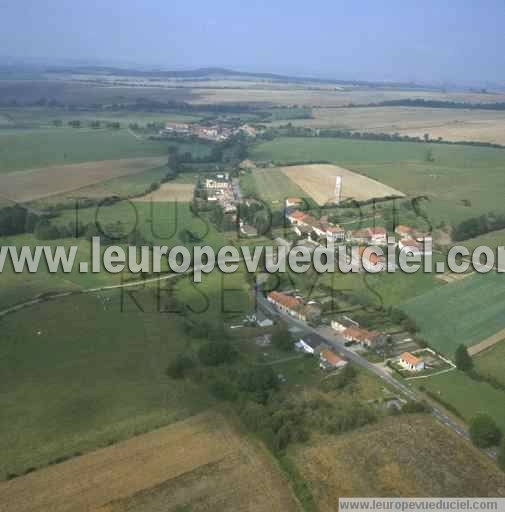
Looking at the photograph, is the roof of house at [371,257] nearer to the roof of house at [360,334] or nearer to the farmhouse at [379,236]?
the farmhouse at [379,236]

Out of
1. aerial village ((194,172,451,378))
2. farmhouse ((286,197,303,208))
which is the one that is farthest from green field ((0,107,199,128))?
aerial village ((194,172,451,378))

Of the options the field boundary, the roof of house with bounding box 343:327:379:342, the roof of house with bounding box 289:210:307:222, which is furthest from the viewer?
the roof of house with bounding box 289:210:307:222

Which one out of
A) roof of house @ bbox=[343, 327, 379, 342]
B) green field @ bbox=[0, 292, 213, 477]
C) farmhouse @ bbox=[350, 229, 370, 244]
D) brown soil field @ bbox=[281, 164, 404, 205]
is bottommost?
green field @ bbox=[0, 292, 213, 477]

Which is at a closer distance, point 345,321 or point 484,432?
point 484,432

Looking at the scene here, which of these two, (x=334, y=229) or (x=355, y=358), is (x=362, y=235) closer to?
(x=334, y=229)

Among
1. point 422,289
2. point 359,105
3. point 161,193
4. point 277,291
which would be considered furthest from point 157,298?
A: point 359,105

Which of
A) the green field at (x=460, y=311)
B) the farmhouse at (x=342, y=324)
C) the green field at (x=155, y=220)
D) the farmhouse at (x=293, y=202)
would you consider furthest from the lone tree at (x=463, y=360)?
the farmhouse at (x=293, y=202)

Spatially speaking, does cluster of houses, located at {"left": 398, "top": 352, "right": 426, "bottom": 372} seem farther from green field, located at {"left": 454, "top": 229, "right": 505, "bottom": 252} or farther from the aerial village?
green field, located at {"left": 454, "top": 229, "right": 505, "bottom": 252}

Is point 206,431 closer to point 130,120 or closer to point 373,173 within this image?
point 373,173

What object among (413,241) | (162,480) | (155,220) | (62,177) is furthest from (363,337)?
(62,177)
